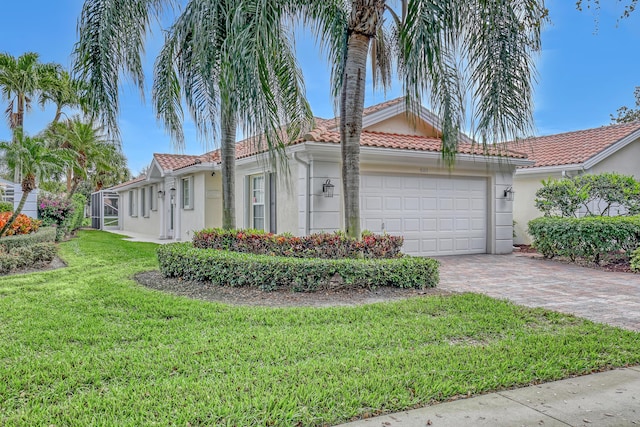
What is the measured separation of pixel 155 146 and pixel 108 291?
1823 cm

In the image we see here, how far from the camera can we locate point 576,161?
1378cm

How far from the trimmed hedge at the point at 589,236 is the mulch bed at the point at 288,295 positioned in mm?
5914

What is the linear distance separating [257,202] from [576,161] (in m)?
10.3

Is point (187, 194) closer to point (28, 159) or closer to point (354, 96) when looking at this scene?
point (28, 159)

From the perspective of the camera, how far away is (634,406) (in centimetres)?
310

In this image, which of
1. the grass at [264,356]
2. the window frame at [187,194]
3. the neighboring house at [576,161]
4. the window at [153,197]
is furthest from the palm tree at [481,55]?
the window at [153,197]

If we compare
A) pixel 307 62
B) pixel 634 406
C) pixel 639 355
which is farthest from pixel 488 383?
pixel 307 62

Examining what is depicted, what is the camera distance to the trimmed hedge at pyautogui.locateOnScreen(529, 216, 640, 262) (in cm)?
1031

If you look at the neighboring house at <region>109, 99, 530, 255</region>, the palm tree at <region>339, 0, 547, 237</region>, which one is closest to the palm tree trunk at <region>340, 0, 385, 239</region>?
the palm tree at <region>339, 0, 547, 237</region>

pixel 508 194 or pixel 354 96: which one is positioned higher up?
pixel 354 96

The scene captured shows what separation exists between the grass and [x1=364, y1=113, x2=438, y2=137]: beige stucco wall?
7819mm

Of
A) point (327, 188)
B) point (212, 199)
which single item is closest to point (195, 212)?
point (212, 199)

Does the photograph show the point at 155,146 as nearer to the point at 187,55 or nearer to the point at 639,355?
the point at 187,55

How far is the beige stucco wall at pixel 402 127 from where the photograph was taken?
13.1 metres
